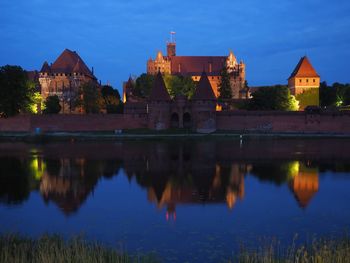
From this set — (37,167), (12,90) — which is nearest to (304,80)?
(12,90)

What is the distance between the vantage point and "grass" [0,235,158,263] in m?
7.20

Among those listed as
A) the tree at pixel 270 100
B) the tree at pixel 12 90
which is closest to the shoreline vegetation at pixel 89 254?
the tree at pixel 12 90

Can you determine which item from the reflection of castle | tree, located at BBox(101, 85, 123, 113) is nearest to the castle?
tree, located at BBox(101, 85, 123, 113)

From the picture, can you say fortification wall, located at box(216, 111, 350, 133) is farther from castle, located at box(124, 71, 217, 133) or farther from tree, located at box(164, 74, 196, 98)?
tree, located at box(164, 74, 196, 98)

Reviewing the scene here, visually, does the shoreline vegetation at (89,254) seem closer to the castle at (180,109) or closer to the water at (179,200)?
the water at (179,200)

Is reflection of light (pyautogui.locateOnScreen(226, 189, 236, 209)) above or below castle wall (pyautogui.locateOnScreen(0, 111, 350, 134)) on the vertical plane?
below

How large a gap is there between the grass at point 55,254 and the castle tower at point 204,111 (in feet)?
118

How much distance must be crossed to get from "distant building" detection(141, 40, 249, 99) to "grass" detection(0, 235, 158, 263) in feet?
215

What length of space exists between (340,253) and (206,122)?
1469 inches

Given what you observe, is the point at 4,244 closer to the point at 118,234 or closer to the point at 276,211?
the point at 118,234

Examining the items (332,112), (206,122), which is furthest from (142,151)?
(332,112)

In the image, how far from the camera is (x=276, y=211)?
12992 millimetres

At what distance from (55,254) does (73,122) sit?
40045 millimetres

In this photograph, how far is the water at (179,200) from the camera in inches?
410
